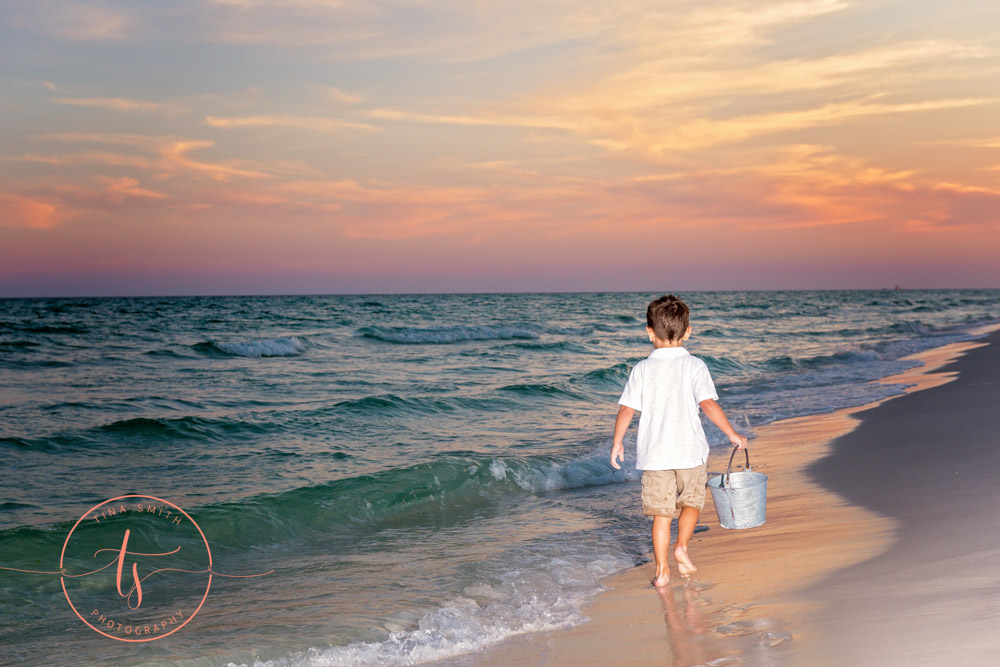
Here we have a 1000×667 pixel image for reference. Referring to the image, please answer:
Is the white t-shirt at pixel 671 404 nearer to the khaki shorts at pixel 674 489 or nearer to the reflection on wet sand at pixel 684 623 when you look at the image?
the khaki shorts at pixel 674 489

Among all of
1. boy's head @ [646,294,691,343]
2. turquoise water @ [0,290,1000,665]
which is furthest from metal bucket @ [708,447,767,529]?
turquoise water @ [0,290,1000,665]

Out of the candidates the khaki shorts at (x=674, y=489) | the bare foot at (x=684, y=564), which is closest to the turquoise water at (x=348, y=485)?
the bare foot at (x=684, y=564)

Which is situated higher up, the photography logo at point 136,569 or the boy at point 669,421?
the boy at point 669,421

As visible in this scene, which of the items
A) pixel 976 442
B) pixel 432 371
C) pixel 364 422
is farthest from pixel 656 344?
pixel 432 371

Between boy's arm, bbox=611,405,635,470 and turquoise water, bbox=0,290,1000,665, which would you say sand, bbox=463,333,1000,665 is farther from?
boy's arm, bbox=611,405,635,470

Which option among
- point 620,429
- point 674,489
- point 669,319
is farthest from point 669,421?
point 669,319

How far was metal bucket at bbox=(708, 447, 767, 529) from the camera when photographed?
4258 mm

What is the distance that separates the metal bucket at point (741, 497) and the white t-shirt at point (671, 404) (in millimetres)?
222

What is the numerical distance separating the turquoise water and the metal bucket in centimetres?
90

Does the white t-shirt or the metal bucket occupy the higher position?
the white t-shirt

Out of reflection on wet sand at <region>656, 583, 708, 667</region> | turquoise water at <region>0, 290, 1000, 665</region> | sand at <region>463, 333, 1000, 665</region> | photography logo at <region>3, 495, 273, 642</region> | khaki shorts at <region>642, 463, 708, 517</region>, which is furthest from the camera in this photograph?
photography logo at <region>3, 495, 273, 642</region>

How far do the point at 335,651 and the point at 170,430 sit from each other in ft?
24.9

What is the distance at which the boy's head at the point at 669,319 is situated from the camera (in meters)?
4.26

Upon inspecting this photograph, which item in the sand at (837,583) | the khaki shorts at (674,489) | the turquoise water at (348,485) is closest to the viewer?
the sand at (837,583)
